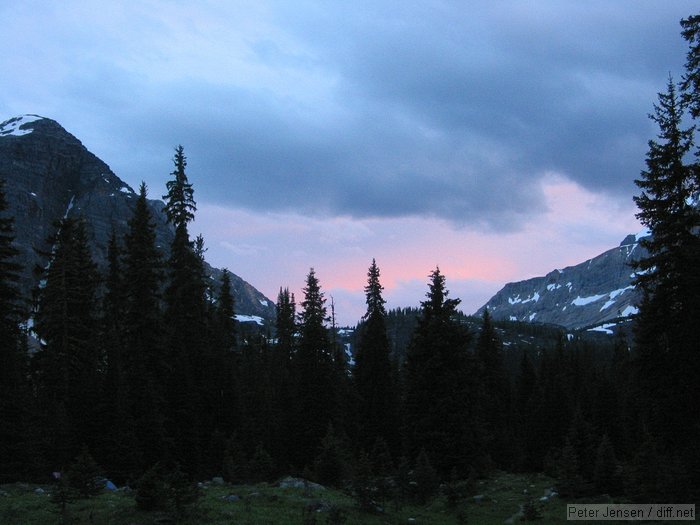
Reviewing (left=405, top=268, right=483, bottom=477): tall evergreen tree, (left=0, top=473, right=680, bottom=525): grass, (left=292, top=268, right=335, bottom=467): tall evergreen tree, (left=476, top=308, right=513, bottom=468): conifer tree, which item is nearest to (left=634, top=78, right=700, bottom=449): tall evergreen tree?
(left=0, top=473, right=680, bottom=525): grass

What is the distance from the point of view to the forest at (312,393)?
904 inches

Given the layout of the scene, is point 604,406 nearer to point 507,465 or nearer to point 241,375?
point 507,465

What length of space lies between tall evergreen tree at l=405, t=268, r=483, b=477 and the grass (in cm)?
781

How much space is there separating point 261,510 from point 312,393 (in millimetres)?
25996

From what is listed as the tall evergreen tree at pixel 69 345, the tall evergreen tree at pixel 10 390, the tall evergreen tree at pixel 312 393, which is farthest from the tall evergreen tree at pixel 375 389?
the tall evergreen tree at pixel 10 390

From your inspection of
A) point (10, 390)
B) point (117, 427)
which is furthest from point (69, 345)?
point (10, 390)

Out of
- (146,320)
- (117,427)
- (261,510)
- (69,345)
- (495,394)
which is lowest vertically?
(261,510)

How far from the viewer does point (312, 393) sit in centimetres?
4272

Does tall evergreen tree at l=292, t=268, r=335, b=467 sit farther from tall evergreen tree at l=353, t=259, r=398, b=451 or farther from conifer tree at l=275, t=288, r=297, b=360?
conifer tree at l=275, t=288, r=297, b=360

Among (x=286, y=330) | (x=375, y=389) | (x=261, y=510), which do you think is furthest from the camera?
(x=286, y=330)

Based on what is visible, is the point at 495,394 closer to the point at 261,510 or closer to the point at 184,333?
the point at 184,333

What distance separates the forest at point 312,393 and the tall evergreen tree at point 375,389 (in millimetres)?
112

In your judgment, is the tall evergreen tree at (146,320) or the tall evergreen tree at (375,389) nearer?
the tall evergreen tree at (146,320)

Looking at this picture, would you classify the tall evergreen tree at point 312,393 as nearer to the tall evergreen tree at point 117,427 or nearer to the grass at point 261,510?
the tall evergreen tree at point 117,427
